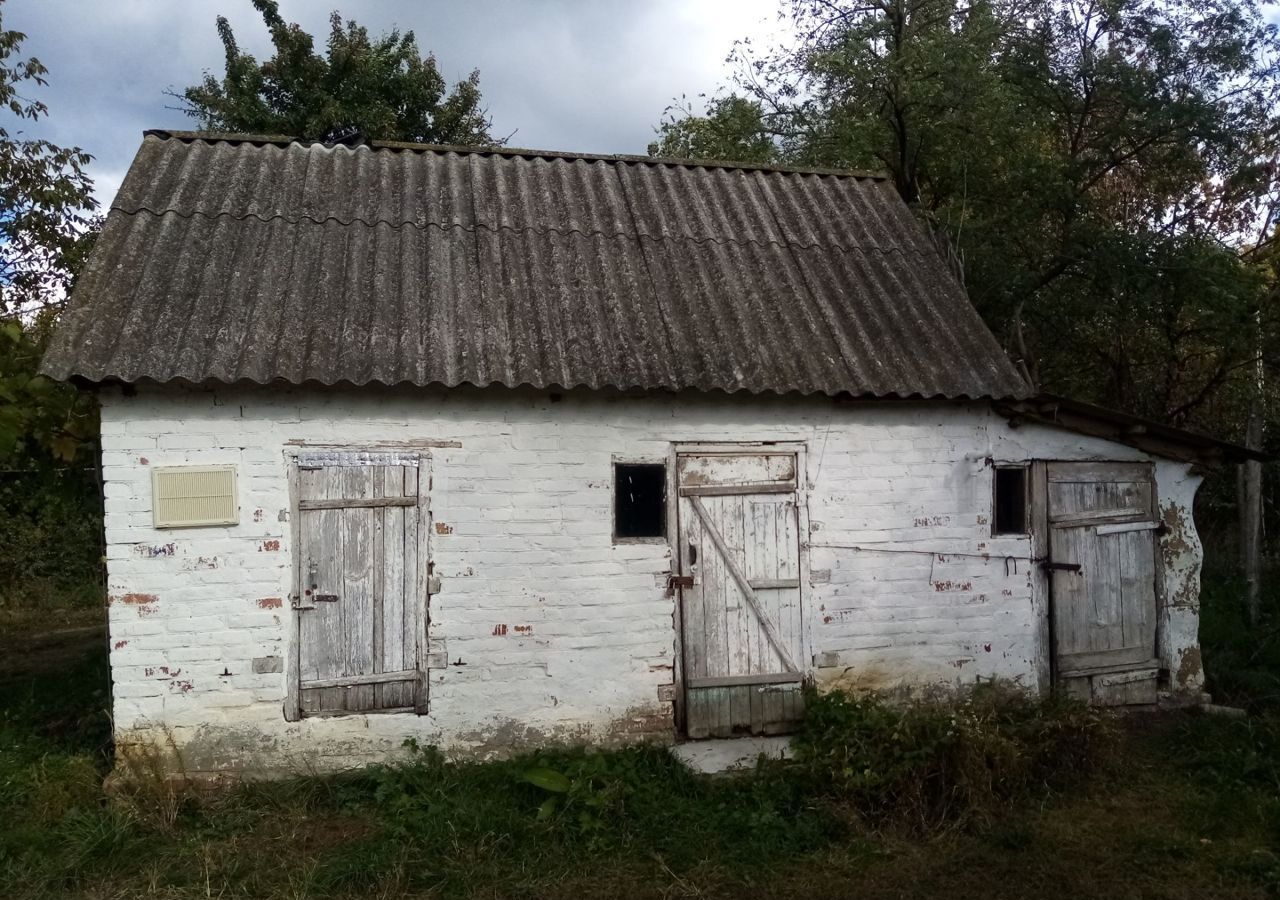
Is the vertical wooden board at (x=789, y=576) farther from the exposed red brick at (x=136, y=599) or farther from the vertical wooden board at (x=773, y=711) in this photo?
the exposed red brick at (x=136, y=599)

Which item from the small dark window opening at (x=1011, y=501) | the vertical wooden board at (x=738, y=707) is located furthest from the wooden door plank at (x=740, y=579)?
the small dark window opening at (x=1011, y=501)

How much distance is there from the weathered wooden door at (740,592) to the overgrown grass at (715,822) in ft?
1.18

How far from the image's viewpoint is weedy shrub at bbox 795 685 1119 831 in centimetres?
529

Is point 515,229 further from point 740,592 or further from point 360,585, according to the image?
point 740,592

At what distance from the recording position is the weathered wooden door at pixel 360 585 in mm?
5531

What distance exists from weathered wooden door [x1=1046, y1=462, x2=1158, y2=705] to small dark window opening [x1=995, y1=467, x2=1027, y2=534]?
0.68 ft

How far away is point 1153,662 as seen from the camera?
22.4 feet

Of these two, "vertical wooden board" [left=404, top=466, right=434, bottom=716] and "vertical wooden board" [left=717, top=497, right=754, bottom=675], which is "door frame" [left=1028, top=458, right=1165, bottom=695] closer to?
"vertical wooden board" [left=717, top=497, right=754, bottom=675]

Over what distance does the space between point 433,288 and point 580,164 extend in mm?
2732

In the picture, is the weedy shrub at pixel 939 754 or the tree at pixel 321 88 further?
the tree at pixel 321 88

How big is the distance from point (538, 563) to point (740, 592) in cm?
147

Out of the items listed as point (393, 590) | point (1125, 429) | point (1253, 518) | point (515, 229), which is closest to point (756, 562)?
point (393, 590)

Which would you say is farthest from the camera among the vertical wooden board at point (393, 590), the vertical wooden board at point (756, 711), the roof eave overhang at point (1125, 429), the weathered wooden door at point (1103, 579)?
the weathered wooden door at point (1103, 579)

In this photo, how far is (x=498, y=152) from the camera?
8188 millimetres
